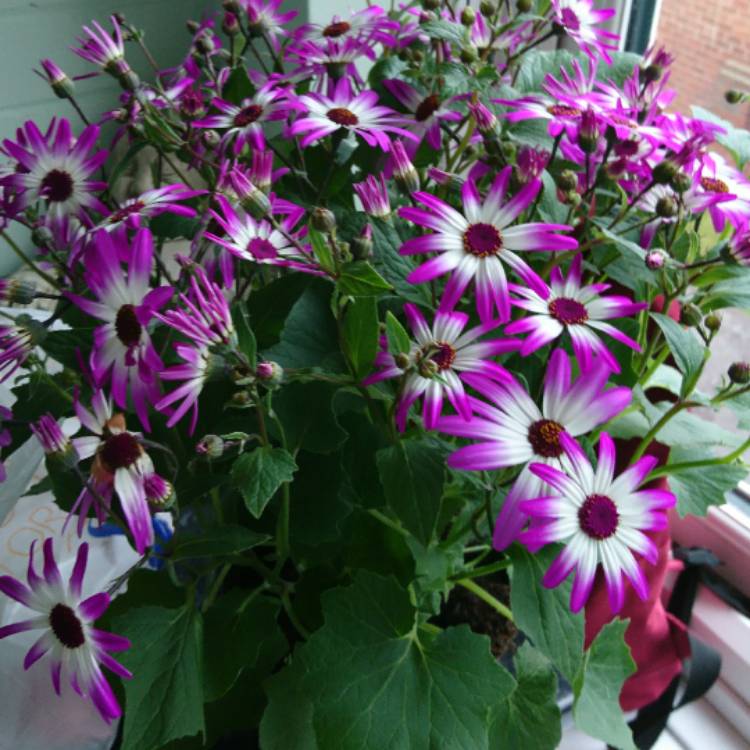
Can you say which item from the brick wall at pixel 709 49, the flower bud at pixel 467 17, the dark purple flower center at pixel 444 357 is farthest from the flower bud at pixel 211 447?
the brick wall at pixel 709 49

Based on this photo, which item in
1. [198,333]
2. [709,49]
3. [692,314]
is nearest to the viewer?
[198,333]

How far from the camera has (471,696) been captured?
1.36ft

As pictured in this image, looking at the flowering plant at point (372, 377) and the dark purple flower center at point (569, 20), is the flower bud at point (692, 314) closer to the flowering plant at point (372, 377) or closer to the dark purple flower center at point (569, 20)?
the flowering plant at point (372, 377)

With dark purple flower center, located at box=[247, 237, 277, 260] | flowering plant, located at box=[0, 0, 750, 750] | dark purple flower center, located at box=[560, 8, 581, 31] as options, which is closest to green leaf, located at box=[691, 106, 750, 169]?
flowering plant, located at box=[0, 0, 750, 750]

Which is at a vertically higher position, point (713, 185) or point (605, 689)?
point (713, 185)

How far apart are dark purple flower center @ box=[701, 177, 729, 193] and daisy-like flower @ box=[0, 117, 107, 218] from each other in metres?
0.35

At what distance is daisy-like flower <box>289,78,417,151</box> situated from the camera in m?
0.44

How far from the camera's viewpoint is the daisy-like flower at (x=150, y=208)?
0.39 meters

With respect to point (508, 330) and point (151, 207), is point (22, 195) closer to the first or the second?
point (151, 207)

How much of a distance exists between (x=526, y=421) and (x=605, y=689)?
0.24 m

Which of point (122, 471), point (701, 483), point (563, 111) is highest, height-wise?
point (563, 111)

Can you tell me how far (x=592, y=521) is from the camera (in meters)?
0.35

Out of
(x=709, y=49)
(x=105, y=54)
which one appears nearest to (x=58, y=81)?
(x=105, y=54)

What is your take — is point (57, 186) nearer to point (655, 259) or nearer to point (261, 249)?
point (261, 249)
